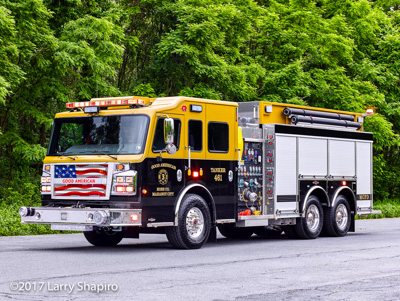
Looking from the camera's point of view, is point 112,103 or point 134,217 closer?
point 134,217

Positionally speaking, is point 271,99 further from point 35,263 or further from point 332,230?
point 35,263

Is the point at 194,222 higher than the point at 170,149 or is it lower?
lower

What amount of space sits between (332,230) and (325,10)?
67.5 ft

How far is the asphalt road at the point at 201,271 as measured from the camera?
888cm

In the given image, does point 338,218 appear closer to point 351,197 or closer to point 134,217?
point 351,197

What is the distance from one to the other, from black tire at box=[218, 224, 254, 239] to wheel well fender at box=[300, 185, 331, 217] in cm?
146

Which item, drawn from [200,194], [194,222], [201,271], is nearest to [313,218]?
[200,194]

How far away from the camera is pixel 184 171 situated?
1414cm

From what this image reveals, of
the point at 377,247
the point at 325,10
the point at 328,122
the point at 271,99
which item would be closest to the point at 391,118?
the point at 325,10

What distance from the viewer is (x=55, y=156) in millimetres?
14297

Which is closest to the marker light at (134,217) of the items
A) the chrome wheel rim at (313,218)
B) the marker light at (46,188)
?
the marker light at (46,188)

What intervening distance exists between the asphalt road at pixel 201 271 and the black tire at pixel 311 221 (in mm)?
707

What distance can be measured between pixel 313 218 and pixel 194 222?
14.9 ft

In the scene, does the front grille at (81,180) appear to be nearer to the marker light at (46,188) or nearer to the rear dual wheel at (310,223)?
the marker light at (46,188)
